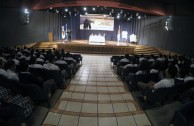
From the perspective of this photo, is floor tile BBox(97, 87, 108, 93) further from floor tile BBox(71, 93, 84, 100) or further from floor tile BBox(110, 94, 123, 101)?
floor tile BBox(71, 93, 84, 100)

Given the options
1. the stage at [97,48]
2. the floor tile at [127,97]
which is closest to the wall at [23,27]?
the stage at [97,48]

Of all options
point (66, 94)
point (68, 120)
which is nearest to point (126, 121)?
point (68, 120)

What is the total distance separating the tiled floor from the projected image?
60.9 feet

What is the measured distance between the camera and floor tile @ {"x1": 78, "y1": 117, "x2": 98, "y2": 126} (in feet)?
15.4

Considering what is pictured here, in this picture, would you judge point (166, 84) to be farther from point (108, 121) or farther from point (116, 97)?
point (116, 97)

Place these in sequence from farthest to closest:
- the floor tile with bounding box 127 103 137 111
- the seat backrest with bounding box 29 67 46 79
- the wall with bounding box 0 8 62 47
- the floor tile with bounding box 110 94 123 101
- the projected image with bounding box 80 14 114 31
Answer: the projected image with bounding box 80 14 114 31 → the wall with bounding box 0 8 62 47 → the floor tile with bounding box 110 94 123 101 → the seat backrest with bounding box 29 67 46 79 → the floor tile with bounding box 127 103 137 111

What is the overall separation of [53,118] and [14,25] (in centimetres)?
1107

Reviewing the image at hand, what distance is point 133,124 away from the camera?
478cm

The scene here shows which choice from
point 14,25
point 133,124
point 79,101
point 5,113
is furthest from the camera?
point 14,25

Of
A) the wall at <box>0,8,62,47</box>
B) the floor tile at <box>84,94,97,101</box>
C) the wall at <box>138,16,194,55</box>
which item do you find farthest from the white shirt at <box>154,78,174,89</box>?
the wall at <box>0,8,62,47</box>

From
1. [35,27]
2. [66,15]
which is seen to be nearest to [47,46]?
[35,27]

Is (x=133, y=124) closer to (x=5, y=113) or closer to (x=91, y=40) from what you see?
(x=5, y=113)

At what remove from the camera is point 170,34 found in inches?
622

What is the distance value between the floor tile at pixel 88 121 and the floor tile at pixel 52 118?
55 centimetres
